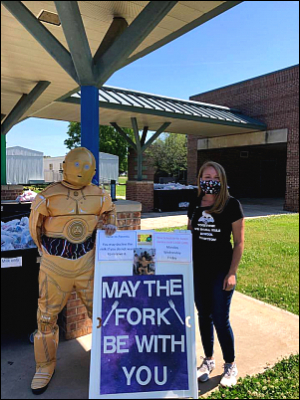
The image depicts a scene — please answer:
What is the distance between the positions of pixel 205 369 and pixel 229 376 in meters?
0.19

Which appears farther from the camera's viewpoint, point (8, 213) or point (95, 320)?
point (8, 213)

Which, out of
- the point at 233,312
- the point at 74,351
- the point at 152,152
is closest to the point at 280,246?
the point at 233,312

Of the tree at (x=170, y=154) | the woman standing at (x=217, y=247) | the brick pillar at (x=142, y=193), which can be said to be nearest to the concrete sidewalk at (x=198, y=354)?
the woman standing at (x=217, y=247)

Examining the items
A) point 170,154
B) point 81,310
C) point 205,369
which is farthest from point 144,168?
point 170,154

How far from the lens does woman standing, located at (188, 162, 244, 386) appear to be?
2.16 metres

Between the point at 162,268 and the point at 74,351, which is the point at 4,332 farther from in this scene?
the point at 162,268

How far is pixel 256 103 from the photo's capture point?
14.0m

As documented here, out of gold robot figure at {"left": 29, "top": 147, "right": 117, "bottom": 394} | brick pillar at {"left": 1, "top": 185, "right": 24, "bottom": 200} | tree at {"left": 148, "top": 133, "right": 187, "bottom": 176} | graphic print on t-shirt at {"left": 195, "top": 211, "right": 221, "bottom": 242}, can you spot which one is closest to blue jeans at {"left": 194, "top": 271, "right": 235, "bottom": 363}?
graphic print on t-shirt at {"left": 195, "top": 211, "right": 221, "bottom": 242}

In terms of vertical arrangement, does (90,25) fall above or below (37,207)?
above

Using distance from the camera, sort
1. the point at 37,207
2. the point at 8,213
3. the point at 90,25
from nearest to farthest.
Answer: the point at 37,207, the point at 90,25, the point at 8,213

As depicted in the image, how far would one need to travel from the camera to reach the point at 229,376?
235 centimetres

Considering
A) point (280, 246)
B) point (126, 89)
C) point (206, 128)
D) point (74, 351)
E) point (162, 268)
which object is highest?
point (126, 89)

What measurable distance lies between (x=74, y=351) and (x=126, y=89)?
969 centimetres

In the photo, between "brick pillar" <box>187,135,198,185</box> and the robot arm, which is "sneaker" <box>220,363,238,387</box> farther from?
"brick pillar" <box>187,135,198,185</box>
